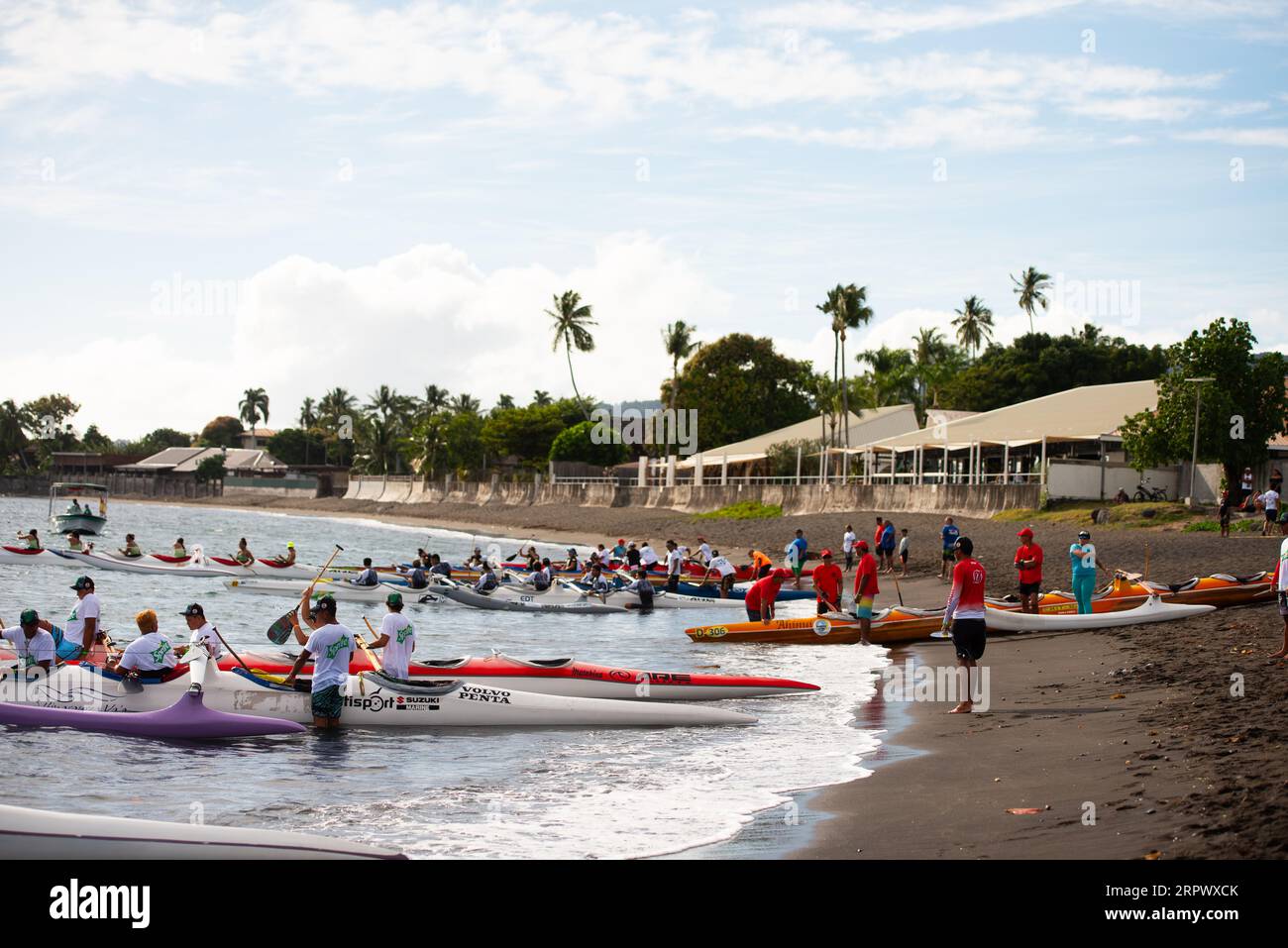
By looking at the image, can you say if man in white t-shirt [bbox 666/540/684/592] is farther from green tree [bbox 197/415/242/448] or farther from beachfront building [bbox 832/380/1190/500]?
green tree [bbox 197/415/242/448]

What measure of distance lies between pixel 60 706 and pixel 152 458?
123732 mm

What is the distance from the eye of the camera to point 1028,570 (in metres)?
18.8

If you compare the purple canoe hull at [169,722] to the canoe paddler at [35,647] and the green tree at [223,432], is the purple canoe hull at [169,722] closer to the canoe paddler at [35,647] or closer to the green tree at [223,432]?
the canoe paddler at [35,647]

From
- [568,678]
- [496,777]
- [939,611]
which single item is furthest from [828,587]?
[496,777]

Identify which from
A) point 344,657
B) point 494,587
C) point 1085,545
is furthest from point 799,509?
point 344,657

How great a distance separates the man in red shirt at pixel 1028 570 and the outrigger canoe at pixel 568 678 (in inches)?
245

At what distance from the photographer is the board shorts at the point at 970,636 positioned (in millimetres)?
12164

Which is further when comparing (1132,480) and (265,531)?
(265,531)

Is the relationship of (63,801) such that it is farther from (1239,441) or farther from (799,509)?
(799,509)

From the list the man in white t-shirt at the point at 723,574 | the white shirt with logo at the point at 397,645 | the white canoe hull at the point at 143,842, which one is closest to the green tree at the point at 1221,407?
the man in white t-shirt at the point at 723,574

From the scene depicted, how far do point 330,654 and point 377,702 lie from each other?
91 centimetres

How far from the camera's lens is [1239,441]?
3712 centimetres

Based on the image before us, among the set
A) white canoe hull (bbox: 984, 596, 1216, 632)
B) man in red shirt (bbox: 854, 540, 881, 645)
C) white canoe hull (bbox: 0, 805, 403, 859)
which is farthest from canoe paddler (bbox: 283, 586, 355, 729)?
white canoe hull (bbox: 984, 596, 1216, 632)

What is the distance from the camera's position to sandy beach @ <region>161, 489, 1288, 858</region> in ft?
22.5
